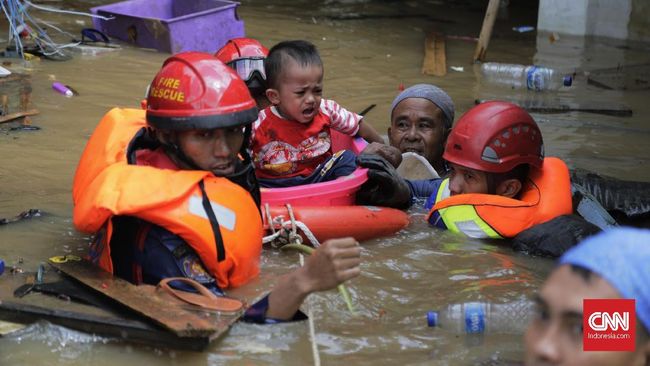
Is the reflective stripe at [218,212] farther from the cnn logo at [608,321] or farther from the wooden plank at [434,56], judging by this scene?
the wooden plank at [434,56]

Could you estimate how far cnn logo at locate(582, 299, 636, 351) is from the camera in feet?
7.07

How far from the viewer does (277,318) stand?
3.93 m

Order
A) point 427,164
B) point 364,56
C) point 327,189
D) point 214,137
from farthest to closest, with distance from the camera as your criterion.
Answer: point 364,56 → point 427,164 → point 327,189 → point 214,137

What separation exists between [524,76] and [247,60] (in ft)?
13.5

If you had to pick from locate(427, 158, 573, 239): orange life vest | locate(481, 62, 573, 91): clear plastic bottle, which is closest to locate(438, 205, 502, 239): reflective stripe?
locate(427, 158, 573, 239): orange life vest

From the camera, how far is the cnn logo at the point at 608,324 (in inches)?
84.8

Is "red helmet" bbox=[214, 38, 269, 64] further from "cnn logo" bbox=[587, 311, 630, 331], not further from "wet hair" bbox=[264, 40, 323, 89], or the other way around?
"cnn logo" bbox=[587, 311, 630, 331]

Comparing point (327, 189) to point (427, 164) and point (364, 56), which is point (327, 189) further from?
point (364, 56)

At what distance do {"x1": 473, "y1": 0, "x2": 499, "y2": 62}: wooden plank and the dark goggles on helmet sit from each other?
4.71m

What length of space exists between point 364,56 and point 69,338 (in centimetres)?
723

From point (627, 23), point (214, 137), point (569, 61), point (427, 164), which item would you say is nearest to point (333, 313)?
point (214, 137)

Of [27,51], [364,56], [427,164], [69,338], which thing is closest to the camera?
[69,338]

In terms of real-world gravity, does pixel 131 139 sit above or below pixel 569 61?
above

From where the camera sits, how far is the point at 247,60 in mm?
6168
